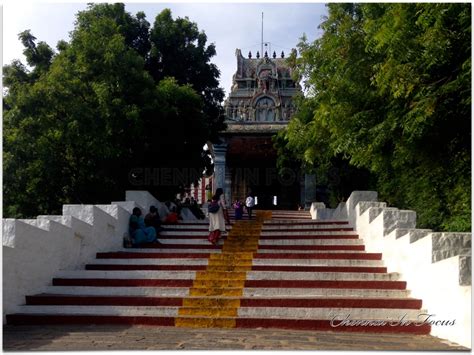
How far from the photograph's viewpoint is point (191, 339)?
256 inches

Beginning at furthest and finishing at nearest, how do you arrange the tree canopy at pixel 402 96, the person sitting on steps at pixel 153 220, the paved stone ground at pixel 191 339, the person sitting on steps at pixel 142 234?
the person sitting on steps at pixel 153 220, the person sitting on steps at pixel 142 234, the tree canopy at pixel 402 96, the paved stone ground at pixel 191 339

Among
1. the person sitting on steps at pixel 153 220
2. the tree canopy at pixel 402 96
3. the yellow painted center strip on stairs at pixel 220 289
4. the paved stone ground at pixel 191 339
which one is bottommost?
the paved stone ground at pixel 191 339

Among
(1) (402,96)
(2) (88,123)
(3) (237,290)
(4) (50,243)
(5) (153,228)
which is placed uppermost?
(2) (88,123)

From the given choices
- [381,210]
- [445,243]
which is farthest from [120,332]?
[381,210]

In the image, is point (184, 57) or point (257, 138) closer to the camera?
point (184, 57)

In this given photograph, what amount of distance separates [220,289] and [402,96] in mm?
3743

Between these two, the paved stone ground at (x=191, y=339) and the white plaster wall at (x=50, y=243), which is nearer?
the paved stone ground at (x=191, y=339)

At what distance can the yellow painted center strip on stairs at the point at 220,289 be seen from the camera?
7.35 metres

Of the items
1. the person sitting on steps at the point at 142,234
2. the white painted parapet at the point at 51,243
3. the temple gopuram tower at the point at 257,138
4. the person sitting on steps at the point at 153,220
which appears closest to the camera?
the white painted parapet at the point at 51,243

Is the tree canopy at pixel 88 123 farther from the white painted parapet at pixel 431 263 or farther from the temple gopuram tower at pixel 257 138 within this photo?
the white painted parapet at pixel 431 263

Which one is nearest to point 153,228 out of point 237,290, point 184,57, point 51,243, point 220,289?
point 51,243

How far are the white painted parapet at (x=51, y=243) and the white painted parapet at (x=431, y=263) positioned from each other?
465 centimetres

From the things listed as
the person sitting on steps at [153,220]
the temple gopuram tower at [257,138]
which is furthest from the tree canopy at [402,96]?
the temple gopuram tower at [257,138]

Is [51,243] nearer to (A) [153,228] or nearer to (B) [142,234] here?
(B) [142,234]
